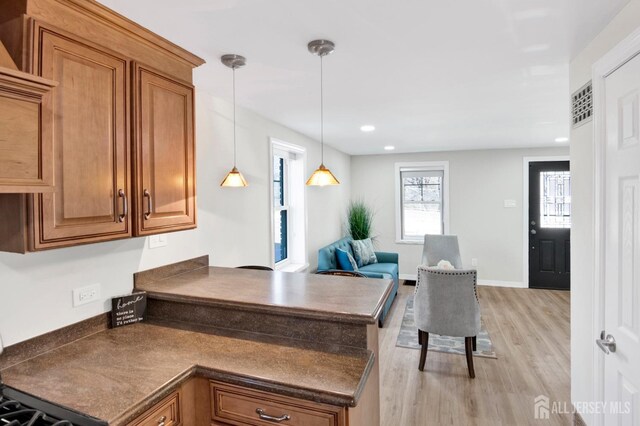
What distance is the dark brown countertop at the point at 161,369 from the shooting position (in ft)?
3.98

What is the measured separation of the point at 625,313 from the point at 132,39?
2.56 meters

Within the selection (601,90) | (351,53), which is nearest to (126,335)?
(351,53)

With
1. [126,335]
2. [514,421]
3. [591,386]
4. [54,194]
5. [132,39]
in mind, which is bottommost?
[514,421]

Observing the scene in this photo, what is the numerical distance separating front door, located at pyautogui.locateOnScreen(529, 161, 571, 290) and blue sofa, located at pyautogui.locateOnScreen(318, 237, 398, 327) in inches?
94.3

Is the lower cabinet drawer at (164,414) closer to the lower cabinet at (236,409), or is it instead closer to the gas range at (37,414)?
the lower cabinet at (236,409)

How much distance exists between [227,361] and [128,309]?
0.77 meters

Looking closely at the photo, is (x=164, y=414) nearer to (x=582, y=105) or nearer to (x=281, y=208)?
(x=582, y=105)

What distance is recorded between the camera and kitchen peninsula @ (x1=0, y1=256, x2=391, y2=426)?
1.26 meters

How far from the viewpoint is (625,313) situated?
1590 millimetres

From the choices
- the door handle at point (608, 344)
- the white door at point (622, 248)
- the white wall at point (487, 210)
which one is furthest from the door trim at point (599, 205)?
the white wall at point (487, 210)

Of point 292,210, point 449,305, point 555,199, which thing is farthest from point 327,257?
point 555,199

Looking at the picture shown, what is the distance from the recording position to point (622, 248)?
5.33 feet

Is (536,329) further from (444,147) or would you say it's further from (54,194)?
(54,194)

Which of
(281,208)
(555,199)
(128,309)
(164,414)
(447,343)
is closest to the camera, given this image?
(164,414)
